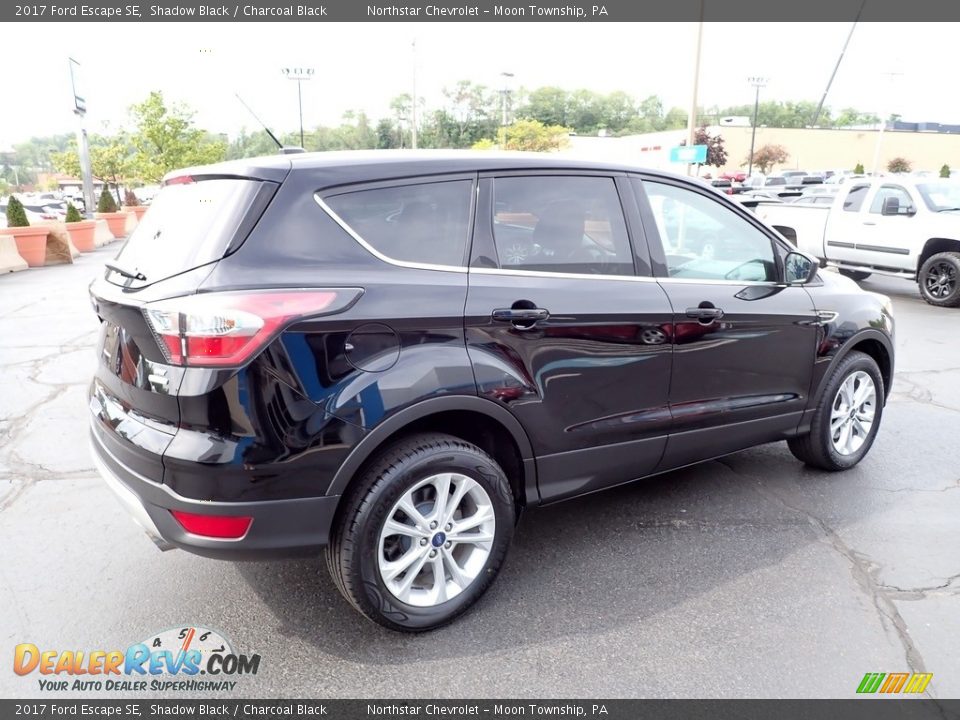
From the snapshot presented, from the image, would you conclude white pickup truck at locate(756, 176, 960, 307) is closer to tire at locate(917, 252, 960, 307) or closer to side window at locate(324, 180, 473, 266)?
tire at locate(917, 252, 960, 307)

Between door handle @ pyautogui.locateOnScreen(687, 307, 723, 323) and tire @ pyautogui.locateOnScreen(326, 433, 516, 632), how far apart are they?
4.20ft

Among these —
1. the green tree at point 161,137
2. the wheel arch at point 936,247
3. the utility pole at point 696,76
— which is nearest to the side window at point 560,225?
the wheel arch at point 936,247

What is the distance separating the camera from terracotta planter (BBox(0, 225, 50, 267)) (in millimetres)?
14906

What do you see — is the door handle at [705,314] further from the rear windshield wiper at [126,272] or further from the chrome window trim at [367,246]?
the rear windshield wiper at [126,272]

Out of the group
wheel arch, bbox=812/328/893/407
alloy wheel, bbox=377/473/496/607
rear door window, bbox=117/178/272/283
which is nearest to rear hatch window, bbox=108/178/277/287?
rear door window, bbox=117/178/272/283

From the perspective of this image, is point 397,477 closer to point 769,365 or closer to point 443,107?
point 769,365

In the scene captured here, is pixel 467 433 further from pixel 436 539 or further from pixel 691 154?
pixel 691 154

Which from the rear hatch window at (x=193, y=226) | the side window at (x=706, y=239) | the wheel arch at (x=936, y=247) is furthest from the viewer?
the wheel arch at (x=936, y=247)

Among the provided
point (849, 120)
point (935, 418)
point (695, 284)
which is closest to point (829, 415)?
point (695, 284)

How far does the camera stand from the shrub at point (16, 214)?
15094mm

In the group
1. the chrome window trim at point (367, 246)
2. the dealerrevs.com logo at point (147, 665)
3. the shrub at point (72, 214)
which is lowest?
the dealerrevs.com logo at point (147, 665)

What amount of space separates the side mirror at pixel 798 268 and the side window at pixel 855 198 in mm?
9241

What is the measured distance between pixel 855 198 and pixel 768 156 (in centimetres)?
6990

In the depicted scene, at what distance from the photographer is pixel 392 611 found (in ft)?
8.77
